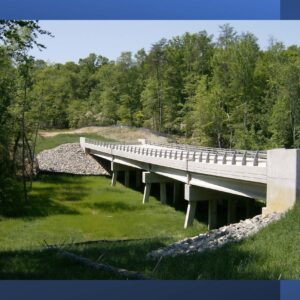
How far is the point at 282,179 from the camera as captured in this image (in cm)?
1046

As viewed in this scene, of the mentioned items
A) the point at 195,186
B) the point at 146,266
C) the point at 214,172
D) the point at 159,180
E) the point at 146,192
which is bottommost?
the point at 146,192

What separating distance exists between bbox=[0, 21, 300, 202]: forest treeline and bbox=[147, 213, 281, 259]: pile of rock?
6.06 metres

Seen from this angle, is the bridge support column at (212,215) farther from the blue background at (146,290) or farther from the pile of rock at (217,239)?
the blue background at (146,290)

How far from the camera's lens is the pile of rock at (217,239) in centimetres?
942

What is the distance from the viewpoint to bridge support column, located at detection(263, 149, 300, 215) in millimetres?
9867

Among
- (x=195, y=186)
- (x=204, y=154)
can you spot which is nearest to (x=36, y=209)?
(x=195, y=186)

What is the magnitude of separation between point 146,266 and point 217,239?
2696 millimetres

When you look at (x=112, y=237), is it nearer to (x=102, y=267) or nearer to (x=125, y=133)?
(x=102, y=267)

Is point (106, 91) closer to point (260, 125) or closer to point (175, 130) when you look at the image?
point (175, 130)

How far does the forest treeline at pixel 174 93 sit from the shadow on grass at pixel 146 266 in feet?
18.0

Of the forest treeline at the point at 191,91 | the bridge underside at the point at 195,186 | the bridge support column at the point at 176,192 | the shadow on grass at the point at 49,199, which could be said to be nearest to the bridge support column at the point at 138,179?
the bridge underside at the point at 195,186

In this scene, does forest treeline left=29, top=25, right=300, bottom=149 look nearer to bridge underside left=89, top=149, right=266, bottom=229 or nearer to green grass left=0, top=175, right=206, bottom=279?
bridge underside left=89, top=149, right=266, bottom=229

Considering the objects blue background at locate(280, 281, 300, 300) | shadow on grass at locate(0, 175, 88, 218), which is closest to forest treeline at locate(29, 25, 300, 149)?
shadow on grass at locate(0, 175, 88, 218)

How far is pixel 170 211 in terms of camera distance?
70.6 feet
